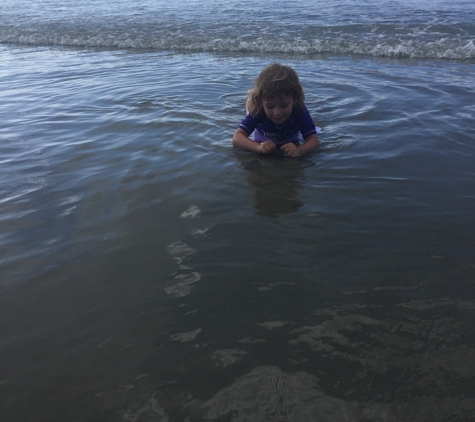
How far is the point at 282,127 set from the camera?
17.4ft

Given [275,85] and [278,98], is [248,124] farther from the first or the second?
[275,85]

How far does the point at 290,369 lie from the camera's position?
2121 mm

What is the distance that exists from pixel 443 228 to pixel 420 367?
148 cm

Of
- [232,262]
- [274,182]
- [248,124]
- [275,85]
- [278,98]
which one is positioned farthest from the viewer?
[248,124]

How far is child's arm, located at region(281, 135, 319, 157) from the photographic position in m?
4.77

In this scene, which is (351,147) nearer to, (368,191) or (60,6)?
(368,191)

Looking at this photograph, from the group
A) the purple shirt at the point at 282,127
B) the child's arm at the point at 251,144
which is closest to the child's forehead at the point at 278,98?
the purple shirt at the point at 282,127

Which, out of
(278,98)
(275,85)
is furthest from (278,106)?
(275,85)

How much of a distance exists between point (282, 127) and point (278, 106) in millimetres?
473

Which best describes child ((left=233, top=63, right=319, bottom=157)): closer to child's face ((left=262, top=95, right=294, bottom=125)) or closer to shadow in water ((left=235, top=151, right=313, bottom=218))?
child's face ((left=262, top=95, right=294, bottom=125))

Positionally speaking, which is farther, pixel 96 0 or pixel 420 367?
pixel 96 0

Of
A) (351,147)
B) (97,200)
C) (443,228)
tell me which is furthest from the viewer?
(351,147)

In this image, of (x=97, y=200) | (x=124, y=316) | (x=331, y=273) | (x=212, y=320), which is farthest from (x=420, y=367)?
(x=97, y=200)

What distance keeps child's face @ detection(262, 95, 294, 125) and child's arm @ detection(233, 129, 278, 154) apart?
0.37m
